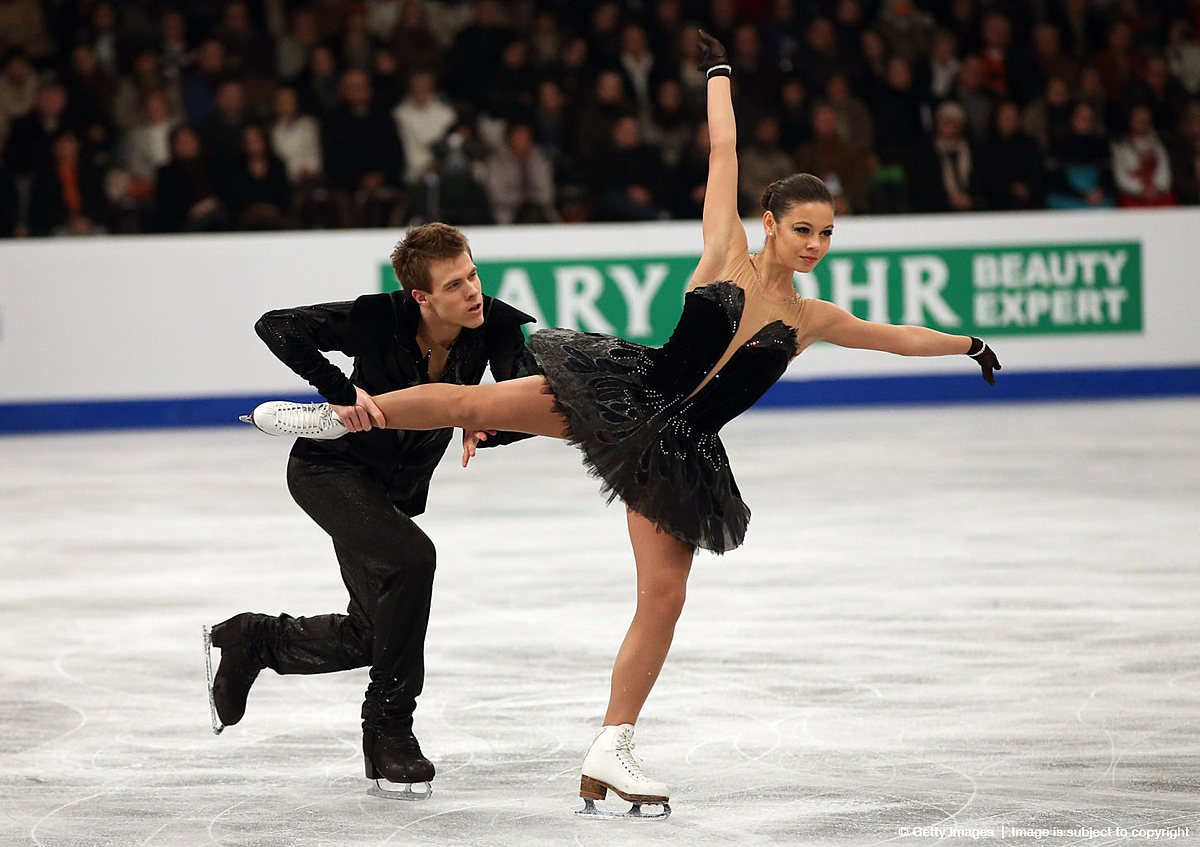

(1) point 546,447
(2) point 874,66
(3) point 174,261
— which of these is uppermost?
(2) point 874,66

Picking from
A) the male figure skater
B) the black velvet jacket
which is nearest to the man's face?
the male figure skater

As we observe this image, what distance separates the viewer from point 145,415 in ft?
33.1

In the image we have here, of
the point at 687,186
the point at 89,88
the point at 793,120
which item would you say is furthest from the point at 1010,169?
the point at 89,88

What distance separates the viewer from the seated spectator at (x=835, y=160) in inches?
444

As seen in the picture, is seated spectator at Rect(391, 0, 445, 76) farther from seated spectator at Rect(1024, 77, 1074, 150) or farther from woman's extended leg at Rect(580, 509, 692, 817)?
woman's extended leg at Rect(580, 509, 692, 817)

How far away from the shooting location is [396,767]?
325 cm

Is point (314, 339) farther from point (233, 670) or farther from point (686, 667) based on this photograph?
point (686, 667)

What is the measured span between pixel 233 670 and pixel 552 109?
8.04 m

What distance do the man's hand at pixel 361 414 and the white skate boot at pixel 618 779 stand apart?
2.46 ft

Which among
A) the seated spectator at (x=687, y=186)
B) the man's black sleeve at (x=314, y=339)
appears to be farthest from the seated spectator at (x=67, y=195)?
the man's black sleeve at (x=314, y=339)

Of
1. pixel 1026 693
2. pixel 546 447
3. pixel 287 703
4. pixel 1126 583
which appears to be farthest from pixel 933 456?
pixel 287 703

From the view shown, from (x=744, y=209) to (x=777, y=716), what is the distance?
7.84 m

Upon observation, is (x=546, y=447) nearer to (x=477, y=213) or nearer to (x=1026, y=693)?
(x=477, y=213)

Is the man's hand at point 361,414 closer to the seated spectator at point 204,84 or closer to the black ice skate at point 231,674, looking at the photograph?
the black ice skate at point 231,674
